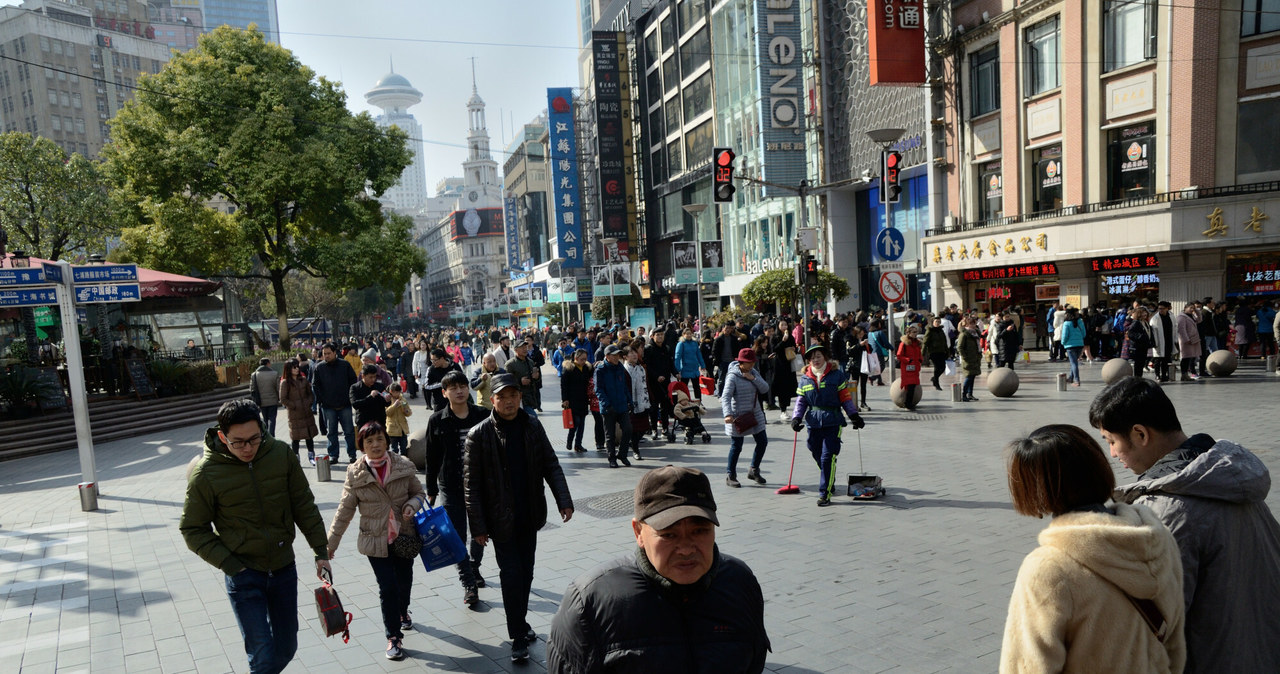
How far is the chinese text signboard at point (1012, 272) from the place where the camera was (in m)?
24.1

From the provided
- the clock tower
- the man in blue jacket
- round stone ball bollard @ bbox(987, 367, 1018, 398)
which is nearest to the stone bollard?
the man in blue jacket

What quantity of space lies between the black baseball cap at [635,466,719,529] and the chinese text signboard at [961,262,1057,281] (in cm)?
2525

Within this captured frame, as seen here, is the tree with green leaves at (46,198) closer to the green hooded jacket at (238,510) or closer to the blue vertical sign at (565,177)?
the green hooded jacket at (238,510)

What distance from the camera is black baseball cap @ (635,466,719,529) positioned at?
197 cm

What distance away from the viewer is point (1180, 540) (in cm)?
235

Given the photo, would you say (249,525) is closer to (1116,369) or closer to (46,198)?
(1116,369)

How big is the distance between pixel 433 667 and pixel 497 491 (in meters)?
1.20

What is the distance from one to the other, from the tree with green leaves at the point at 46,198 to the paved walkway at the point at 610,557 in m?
24.2

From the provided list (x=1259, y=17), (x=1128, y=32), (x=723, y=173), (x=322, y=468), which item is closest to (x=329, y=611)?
(x=322, y=468)

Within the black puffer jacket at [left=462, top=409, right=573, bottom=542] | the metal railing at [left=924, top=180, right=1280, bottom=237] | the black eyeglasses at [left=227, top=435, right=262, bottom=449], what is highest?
the metal railing at [left=924, top=180, right=1280, bottom=237]

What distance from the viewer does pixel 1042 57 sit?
2406cm

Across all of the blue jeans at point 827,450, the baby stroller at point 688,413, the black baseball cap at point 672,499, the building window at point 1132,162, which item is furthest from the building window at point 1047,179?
the black baseball cap at point 672,499

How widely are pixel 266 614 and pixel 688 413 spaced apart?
853 cm

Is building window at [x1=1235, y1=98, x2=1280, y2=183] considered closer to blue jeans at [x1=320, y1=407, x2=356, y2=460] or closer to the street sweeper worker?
the street sweeper worker
